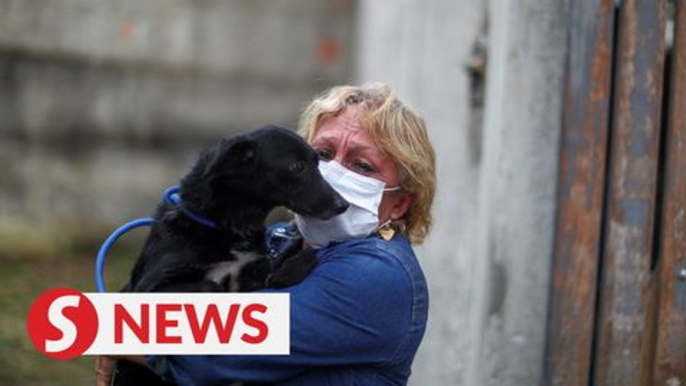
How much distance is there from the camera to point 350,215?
9.33 feet

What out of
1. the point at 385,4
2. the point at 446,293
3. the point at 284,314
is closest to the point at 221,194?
the point at 284,314

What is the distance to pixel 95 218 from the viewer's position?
7.90 meters

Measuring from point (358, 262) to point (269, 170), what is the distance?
1.73 ft

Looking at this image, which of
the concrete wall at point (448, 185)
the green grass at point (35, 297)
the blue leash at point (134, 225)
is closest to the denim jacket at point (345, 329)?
the blue leash at point (134, 225)

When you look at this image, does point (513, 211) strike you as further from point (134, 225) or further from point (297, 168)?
point (134, 225)

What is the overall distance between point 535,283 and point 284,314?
5.11ft

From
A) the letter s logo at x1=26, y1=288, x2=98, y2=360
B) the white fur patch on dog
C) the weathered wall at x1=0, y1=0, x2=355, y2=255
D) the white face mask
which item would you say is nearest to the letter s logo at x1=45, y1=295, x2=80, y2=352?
the letter s logo at x1=26, y1=288, x2=98, y2=360

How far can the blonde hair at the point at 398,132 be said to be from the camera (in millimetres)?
2781

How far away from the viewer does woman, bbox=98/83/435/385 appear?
2500 millimetres

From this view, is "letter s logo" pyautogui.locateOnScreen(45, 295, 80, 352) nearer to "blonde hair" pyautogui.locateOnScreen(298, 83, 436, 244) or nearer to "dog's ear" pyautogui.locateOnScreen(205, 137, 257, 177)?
"dog's ear" pyautogui.locateOnScreen(205, 137, 257, 177)

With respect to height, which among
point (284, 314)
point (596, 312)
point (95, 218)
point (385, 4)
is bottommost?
point (95, 218)

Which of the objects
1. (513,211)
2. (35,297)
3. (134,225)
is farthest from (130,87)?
(134,225)

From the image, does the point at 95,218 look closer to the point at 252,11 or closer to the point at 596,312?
the point at 252,11

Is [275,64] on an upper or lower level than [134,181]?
upper
